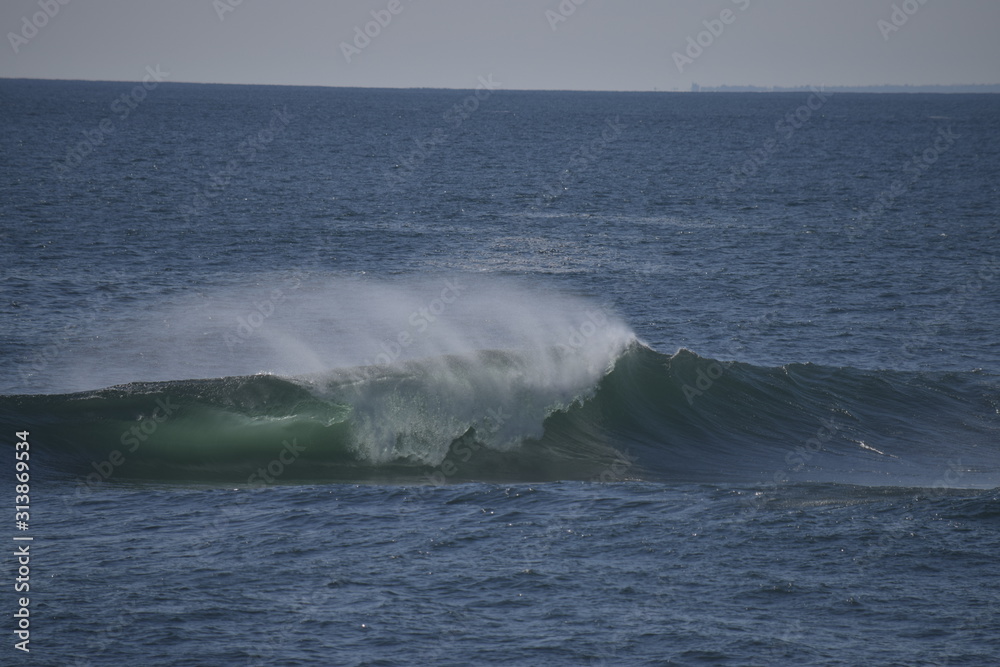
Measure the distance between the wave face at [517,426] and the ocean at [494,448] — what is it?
0.07 m

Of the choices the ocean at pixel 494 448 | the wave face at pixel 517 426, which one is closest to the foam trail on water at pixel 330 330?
the ocean at pixel 494 448

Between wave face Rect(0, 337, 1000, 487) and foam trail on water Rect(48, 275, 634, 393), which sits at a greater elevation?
foam trail on water Rect(48, 275, 634, 393)

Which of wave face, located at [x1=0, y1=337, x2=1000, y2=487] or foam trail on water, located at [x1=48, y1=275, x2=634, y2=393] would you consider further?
foam trail on water, located at [x1=48, y1=275, x2=634, y2=393]

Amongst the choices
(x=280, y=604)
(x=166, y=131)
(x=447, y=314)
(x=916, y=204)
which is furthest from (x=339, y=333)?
(x=166, y=131)

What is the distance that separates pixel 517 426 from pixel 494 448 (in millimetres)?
932

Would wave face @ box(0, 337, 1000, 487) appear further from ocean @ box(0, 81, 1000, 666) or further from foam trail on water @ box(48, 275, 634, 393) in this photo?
Answer: foam trail on water @ box(48, 275, 634, 393)

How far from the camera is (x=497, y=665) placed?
33.3 feet

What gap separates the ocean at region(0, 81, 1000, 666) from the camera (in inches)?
432

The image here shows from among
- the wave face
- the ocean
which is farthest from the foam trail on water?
the wave face

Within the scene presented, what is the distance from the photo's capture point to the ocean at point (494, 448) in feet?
36.0

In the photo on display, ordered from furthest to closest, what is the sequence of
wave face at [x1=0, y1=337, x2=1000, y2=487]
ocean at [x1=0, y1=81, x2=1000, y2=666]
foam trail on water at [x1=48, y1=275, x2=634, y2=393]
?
foam trail on water at [x1=48, y1=275, x2=634, y2=393]
wave face at [x1=0, y1=337, x2=1000, y2=487]
ocean at [x1=0, y1=81, x2=1000, y2=666]

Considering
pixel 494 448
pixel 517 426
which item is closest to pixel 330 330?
pixel 517 426

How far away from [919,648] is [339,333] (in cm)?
1925

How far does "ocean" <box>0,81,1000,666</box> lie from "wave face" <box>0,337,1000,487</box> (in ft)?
0.23
